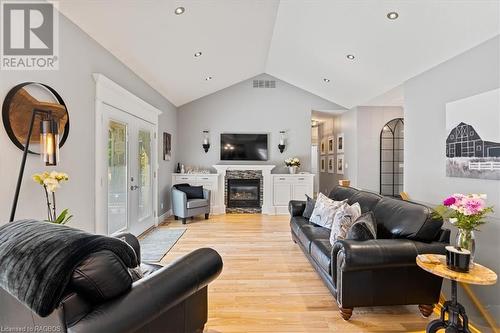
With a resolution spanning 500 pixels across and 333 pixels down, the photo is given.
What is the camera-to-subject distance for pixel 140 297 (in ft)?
4.29

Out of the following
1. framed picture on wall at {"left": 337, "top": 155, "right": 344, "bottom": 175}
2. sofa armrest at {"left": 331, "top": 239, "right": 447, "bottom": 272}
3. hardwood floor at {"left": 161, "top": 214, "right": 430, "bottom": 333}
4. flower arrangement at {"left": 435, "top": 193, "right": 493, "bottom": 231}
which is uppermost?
framed picture on wall at {"left": 337, "top": 155, "right": 344, "bottom": 175}

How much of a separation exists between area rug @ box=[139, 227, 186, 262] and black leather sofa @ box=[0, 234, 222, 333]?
2.22 metres

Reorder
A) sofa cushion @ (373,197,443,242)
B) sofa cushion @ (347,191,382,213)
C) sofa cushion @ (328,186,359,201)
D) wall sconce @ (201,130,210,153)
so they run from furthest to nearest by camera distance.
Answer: wall sconce @ (201,130,210,153) → sofa cushion @ (328,186,359,201) → sofa cushion @ (347,191,382,213) → sofa cushion @ (373,197,443,242)

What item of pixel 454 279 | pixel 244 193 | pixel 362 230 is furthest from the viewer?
pixel 244 193

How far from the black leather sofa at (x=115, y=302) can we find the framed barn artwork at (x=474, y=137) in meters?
2.82

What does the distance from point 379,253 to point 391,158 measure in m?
5.07

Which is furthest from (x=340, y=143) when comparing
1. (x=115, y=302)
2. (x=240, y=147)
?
(x=115, y=302)

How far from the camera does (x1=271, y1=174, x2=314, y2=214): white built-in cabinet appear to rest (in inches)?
266

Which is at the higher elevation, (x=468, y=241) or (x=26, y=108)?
(x=26, y=108)

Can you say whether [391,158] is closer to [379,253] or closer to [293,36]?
[293,36]

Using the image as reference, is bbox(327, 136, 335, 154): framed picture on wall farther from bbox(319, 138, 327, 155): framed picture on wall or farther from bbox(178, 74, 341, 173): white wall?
bbox(178, 74, 341, 173): white wall

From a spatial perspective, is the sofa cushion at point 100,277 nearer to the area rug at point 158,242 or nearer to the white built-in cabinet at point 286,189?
the area rug at point 158,242

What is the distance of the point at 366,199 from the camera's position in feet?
10.9

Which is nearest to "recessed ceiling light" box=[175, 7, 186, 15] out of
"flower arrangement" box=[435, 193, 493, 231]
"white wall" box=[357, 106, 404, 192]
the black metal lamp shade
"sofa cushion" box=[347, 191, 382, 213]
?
the black metal lamp shade
